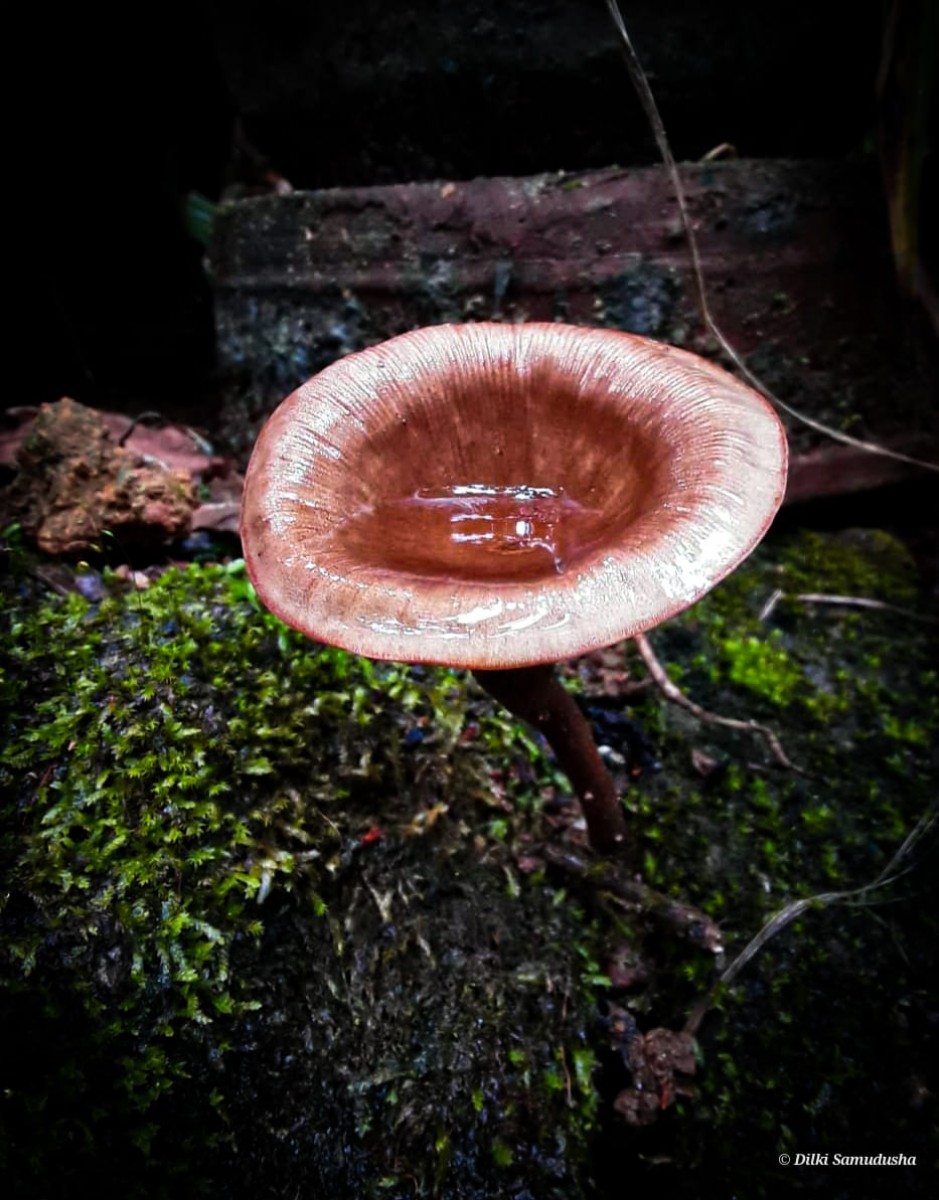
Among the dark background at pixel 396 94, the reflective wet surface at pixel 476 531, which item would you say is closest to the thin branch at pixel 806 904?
the reflective wet surface at pixel 476 531

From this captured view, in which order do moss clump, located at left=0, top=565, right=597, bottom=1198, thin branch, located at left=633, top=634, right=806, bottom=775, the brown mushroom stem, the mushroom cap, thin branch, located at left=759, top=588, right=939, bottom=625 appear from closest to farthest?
the mushroom cap → moss clump, located at left=0, top=565, right=597, bottom=1198 → the brown mushroom stem → thin branch, located at left=633, top=634, right=806, bottom=775 → thin branch, located at left=759, top=588, right=939, bottom=625

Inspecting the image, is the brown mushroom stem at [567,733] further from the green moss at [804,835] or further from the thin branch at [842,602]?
the thin branch at [842,602]

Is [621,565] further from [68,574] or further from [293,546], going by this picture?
[68,574]

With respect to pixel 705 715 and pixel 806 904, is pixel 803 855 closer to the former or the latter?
pixel 806 904

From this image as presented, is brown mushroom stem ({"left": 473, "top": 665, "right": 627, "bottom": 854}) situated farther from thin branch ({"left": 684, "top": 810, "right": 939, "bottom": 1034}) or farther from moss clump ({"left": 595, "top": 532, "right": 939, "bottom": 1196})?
thin branch ({"left": 684, "top": 810, "right": 939, "bottom": 1034})

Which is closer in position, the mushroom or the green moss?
the mushroom

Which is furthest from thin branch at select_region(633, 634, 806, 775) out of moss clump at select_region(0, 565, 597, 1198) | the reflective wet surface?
the reflective wet surface
